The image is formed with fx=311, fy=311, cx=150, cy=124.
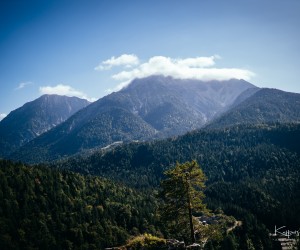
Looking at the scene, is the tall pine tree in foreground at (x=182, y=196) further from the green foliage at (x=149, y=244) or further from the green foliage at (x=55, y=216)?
the green foliage at (x=55, y=216)

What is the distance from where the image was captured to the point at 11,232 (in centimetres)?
14538

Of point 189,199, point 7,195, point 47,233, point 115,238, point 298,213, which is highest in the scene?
point 189,199

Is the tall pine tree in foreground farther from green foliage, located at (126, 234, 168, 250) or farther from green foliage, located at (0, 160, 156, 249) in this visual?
green foliage, located at (0, 160, 156, 249)

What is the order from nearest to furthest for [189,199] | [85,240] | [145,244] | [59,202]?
[189,199] → [145,244] → [85,240] → [59,202]

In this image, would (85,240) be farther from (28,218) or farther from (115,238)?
(28,218)

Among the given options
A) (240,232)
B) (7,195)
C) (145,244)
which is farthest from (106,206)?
(145,244)

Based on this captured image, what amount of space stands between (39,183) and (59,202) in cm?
1883

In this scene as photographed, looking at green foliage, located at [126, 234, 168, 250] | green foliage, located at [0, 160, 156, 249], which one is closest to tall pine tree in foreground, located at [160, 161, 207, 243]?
green foliage, located at [126, 234, 168, 250]

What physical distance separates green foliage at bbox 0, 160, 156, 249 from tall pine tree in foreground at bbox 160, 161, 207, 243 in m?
120

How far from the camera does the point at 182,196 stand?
4138cm

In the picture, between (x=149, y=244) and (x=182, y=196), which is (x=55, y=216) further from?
(x=182, y=196)

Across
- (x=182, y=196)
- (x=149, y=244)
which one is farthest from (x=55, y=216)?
(x=182, y=196)

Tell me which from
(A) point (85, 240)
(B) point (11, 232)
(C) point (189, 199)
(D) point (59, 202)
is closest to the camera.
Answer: (C) point (189, 199)

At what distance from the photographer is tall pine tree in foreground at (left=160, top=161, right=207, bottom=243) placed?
40.9m
